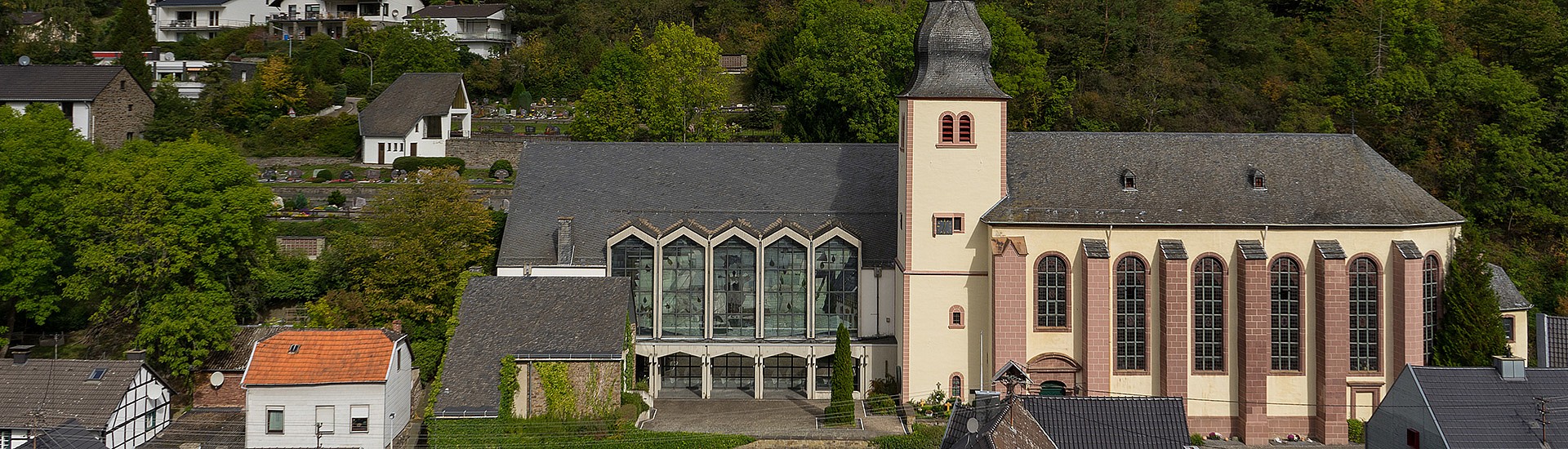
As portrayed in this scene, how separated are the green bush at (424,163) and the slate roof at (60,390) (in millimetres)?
27103

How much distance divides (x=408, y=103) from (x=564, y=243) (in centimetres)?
2946

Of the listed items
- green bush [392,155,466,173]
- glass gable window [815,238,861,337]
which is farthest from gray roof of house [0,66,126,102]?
glass gable window [815,238,861,337]

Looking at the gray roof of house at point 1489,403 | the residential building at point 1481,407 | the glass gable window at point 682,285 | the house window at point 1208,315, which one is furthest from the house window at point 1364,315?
the glass gable window at point 682,285

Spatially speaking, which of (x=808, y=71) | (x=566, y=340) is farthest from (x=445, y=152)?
(x=566, y=340)

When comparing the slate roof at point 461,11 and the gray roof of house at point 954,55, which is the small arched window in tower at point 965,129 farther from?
the slate roof at point 461,11

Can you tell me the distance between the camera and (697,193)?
1705 inches

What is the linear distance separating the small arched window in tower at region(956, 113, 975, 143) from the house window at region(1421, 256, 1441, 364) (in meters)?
11.9

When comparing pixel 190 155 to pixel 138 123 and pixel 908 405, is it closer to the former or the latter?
pixel 908 405

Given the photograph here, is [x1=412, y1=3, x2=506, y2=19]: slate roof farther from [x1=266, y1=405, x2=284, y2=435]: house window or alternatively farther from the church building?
[x1=266, y1=405, x2=284, y2=435]: house window

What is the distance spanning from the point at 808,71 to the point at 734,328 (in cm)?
1744

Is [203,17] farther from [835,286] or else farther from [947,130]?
[947,130]

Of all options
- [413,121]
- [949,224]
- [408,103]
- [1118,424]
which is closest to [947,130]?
[949,224]

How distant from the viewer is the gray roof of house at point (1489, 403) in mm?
29000

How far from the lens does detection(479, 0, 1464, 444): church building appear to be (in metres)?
36.8
